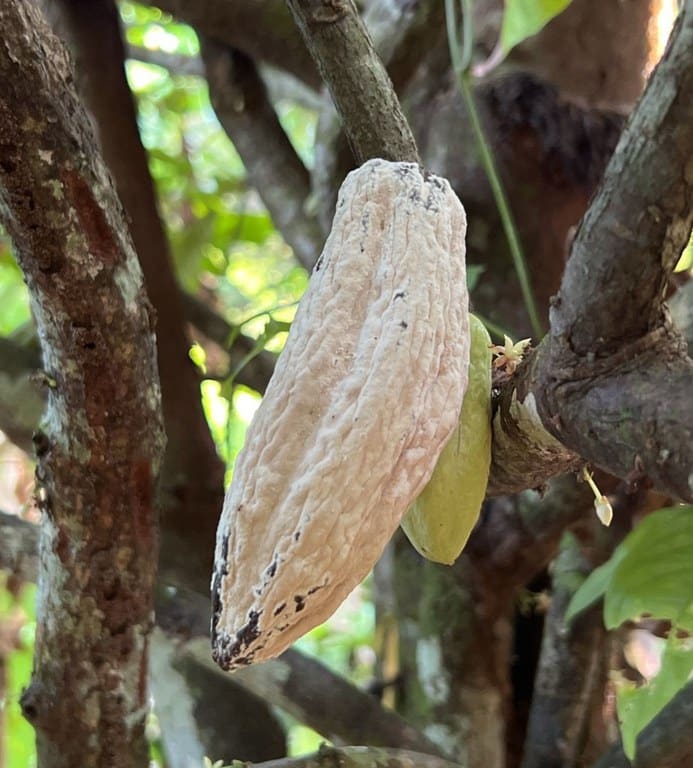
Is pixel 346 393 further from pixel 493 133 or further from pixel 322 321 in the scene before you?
pixel 493 133

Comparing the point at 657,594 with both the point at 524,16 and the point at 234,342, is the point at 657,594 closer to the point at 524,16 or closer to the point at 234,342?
the point at 524,16

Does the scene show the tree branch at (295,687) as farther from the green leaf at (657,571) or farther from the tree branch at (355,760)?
the green leaf at (657,571)

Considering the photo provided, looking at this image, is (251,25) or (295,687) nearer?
(295,687)

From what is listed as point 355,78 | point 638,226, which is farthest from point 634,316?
point 355,78

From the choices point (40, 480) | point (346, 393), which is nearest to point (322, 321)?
point (346, 393)

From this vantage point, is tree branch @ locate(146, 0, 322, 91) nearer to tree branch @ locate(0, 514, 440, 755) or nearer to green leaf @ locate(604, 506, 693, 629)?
tree branch @ locate(0, 514, 440, 755)

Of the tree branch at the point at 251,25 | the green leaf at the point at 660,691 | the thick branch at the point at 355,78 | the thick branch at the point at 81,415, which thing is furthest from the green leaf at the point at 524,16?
A: the tree branch at the point at 251,25
